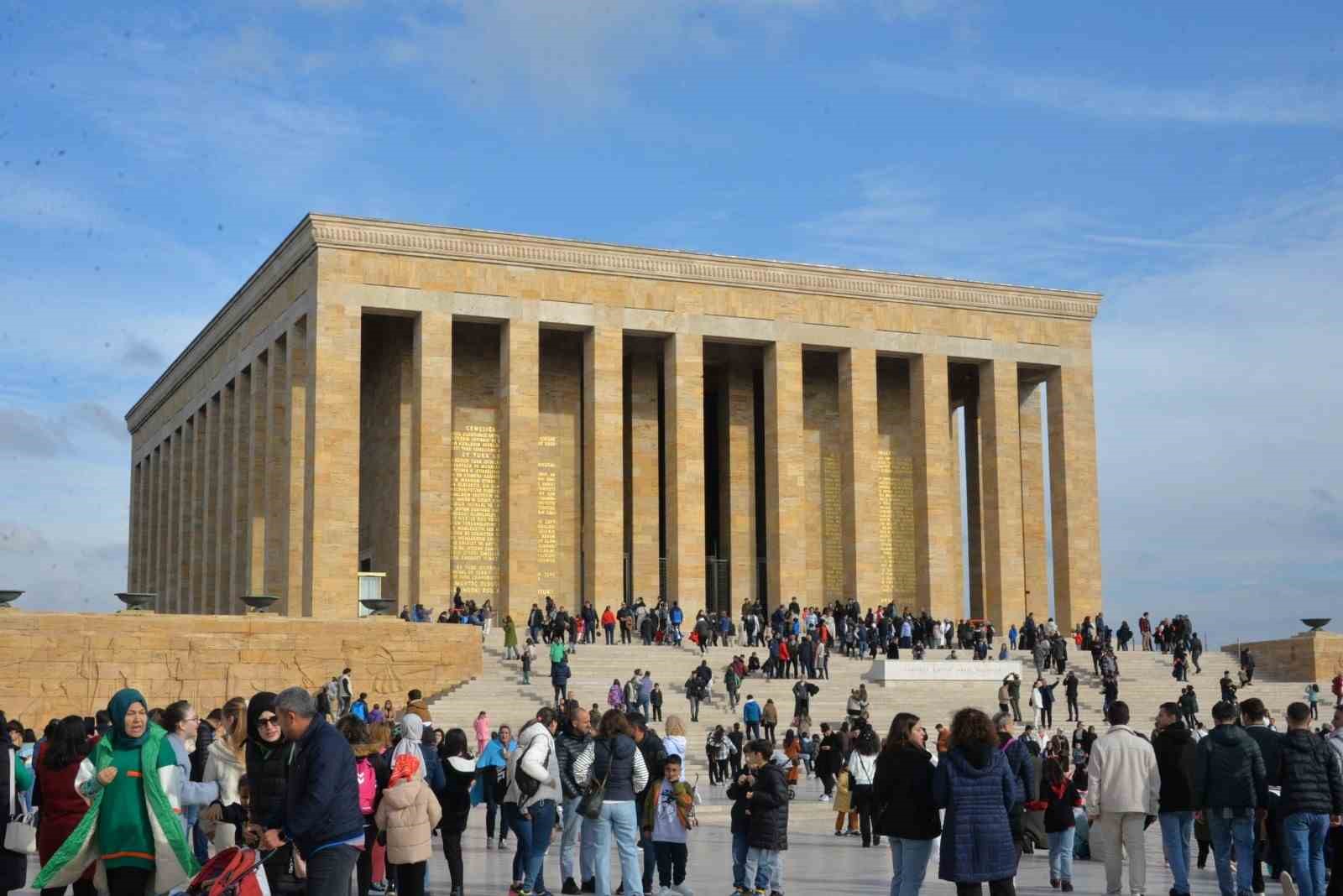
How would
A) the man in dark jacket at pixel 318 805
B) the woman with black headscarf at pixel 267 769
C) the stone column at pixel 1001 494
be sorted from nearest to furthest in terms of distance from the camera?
1. the man in dark jacket at pixel 318 805
2. the woman with black headscarf at pixel 267 769
3. the stone column at pixel 1001 494

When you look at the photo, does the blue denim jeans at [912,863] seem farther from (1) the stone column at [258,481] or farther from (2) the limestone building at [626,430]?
(1) the stone column at [258,481]

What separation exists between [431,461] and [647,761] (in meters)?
26.3

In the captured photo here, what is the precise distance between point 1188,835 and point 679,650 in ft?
73.1

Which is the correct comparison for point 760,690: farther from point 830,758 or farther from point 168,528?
point 168,528

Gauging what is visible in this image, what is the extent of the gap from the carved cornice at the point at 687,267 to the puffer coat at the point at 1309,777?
29.6m

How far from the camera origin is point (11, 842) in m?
8.39

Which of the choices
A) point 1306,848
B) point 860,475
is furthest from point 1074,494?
point 1306,848

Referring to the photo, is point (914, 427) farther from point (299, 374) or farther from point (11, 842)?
point (11, 842)

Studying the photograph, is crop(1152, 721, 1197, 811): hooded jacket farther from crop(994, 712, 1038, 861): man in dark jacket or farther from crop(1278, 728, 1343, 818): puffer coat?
crop(994, 712, 1038, 861): man in dark jacket

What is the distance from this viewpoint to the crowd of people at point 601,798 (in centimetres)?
774

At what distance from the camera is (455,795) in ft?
39.3

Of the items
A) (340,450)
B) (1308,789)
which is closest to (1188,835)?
(1308,789)

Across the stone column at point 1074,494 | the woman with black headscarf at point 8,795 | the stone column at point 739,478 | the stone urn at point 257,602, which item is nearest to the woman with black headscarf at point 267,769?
the woman with black headscarf at point 8,795

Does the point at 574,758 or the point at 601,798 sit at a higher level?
the point at 574,758
